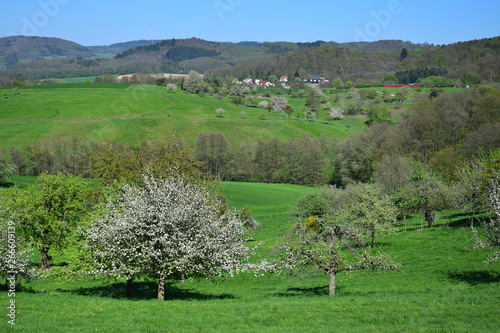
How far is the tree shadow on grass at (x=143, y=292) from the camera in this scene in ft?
90.4

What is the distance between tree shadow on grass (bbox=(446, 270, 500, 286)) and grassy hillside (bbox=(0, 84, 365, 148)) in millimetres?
112925

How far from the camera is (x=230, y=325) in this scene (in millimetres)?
18734

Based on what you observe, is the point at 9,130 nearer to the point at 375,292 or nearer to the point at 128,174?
the point at 128,174

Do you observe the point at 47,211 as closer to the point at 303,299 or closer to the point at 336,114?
the point at 303,299

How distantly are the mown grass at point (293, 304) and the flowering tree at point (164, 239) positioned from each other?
6.40 feet

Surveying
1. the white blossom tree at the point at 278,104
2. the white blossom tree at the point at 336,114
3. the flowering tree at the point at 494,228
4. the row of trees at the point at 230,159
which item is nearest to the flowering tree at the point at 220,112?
the white blossom tree at the point at 278,104

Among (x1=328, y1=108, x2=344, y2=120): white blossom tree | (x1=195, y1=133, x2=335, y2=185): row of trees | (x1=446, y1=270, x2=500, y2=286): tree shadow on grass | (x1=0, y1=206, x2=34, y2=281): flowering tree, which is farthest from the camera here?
(x1=328, y1=108, x2=344, y2=120): white blossom tree

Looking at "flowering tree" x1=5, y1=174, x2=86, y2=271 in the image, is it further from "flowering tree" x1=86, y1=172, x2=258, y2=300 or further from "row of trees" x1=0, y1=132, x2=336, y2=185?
"row of trees" x1=0, y1=132, x2=336, y2=185

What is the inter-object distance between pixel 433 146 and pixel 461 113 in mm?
8950

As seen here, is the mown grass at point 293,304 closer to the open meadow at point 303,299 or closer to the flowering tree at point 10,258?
the open meadow at point 303,299

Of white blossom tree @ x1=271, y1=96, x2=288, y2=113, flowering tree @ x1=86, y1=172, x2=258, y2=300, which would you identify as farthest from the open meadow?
white blossom tree @ x1=271, y1=96, x2=288, y2=113

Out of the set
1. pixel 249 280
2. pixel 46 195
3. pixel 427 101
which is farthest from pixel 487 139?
pixel 46 195

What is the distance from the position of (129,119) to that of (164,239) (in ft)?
440

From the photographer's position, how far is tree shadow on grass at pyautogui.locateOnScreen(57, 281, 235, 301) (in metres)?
27.6
